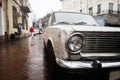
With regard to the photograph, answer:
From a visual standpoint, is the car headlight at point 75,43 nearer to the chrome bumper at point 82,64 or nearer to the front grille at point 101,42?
the front grille at point 101,42

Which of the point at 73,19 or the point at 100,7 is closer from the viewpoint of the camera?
the point at 73,19

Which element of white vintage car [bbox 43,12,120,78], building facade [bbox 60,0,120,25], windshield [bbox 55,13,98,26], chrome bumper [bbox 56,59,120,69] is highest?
building facade [bbox 60,0,120,25]

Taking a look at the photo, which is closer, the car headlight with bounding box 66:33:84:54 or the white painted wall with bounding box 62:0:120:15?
the car headlight with bounding box 66:33:84:54

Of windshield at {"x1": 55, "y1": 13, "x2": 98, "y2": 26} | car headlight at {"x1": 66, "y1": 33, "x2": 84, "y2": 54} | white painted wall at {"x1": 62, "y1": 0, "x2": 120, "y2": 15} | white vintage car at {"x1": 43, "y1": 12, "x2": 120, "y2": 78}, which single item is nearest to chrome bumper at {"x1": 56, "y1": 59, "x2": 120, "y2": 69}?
white vintage car at {"x1": 43, "y1": 12, "x2": 120, "y2": 78}

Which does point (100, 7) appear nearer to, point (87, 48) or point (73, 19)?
point (73, 19)

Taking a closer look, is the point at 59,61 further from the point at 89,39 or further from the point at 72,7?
the point at 72,7

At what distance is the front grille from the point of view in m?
3.33

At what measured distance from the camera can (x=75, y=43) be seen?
129 inches

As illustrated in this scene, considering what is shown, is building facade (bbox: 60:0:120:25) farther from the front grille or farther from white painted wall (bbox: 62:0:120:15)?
the front grille

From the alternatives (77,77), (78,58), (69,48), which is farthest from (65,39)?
(77,77)

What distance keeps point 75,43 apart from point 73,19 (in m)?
1.77

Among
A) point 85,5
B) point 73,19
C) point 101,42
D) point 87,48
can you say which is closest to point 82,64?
point 87,48

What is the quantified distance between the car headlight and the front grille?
91 mm

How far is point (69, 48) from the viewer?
3236 millimetres
